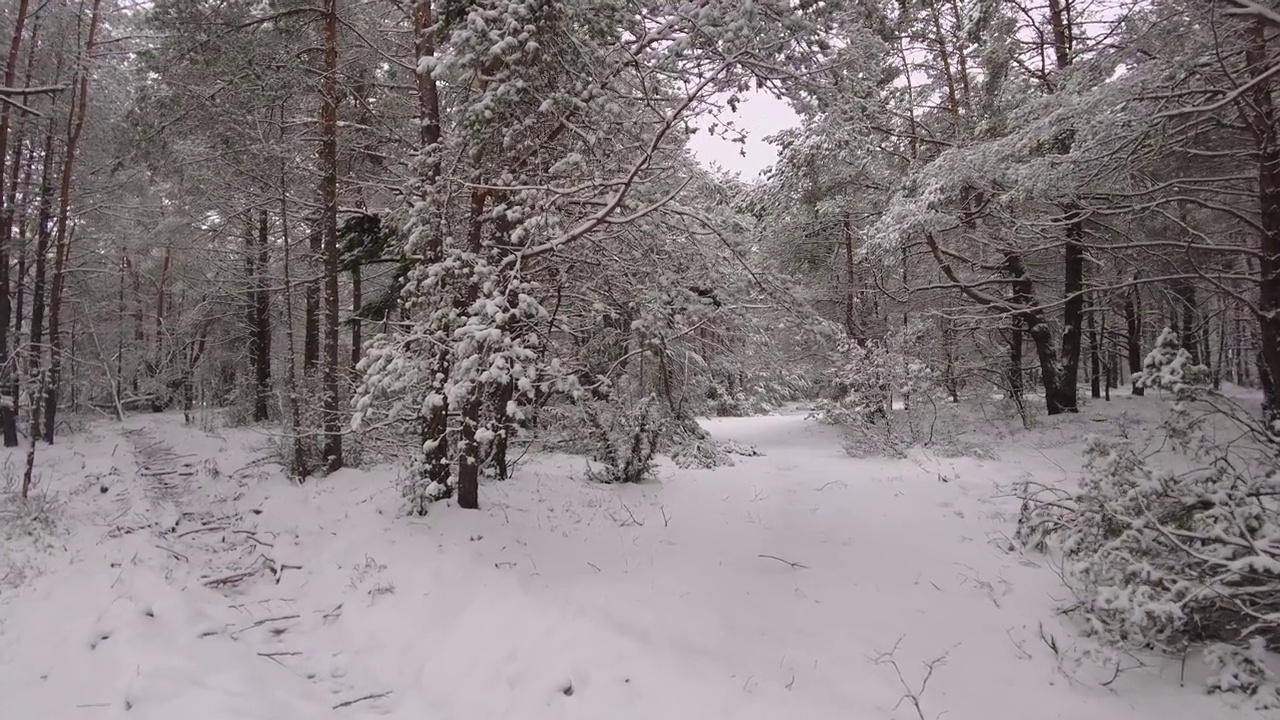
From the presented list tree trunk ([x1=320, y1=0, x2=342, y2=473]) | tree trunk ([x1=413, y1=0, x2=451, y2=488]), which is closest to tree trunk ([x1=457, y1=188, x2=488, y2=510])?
tree trunk ([x1=413, y1=0, x2=451, y2=488])

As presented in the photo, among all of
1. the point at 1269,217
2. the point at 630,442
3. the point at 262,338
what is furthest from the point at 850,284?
the point at 262,338

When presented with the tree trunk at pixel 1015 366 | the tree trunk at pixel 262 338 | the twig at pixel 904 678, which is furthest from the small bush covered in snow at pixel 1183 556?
the tree trunk at pixel 262 338

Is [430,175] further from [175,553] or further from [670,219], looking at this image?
[175,553]

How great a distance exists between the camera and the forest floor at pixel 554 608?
13.6 feet

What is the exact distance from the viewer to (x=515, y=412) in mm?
4652

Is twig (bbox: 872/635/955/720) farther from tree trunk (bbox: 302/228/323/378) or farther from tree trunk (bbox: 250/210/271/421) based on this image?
tree trunk (bbox: 250/210/271/421)

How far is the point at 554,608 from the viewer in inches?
203

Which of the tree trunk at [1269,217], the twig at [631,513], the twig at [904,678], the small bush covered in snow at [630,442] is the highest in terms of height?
the tree trunk at [1269,217]

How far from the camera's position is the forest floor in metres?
4.14

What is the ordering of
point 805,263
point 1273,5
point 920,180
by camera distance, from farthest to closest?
point 805,263, point 920,180, point 1273,5

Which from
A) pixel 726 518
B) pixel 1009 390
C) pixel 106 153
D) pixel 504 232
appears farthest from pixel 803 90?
pixel 106 153

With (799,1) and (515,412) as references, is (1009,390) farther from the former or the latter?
(515,412)

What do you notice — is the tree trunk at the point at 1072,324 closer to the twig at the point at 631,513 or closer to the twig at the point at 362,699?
the twig at the point at 631,513

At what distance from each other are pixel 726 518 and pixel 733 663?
295 cm
